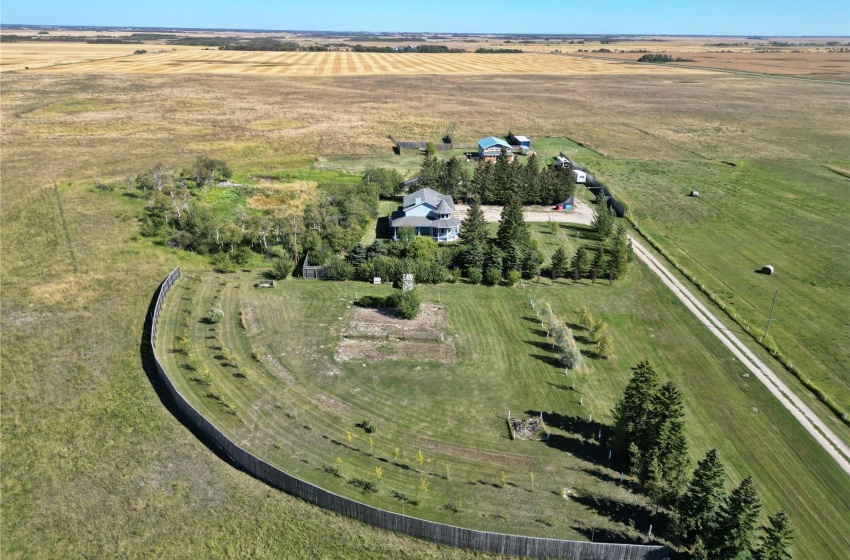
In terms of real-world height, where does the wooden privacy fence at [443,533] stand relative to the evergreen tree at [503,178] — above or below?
below

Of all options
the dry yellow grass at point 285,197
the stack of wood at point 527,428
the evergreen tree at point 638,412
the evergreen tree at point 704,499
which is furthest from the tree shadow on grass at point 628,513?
the dry yellow grass at point 285,197

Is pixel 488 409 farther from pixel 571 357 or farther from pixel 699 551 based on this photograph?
pixel 699 551

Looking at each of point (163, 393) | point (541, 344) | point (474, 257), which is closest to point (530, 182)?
point (474, 257)

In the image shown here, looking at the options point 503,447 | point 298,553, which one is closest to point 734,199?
point 503,447

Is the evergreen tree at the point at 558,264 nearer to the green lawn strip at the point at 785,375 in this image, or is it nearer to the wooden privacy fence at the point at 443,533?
the green lawn strip at the point at 785,375

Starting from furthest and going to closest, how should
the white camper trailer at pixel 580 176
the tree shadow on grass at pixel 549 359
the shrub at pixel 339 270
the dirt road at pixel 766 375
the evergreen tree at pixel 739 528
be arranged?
the white camper trailer at pixel 580 176 < the shrub at pixel 339 270 < the tree shadow on grass at pixel 549 359 < the dirt road at pixel 766 375 < the evergreen tree at pixel 739 528

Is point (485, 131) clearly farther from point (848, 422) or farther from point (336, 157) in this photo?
point (848, 422)

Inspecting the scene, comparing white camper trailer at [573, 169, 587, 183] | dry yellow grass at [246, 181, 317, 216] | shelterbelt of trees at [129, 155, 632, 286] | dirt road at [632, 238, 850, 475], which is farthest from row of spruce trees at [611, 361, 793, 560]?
white camper trailer at [573, 169, 587, 183]

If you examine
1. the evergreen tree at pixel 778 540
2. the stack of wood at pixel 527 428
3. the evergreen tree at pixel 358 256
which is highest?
the evergreen tree at pixel 778 540
